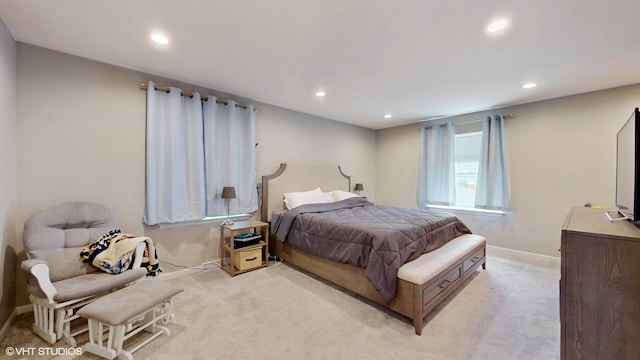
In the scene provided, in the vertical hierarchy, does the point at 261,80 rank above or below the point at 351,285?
above

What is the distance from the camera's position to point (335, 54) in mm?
2348

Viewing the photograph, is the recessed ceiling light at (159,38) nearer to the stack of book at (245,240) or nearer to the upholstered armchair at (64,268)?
the upholstered armchair at (64,268)

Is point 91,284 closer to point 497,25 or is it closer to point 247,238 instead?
point 247,238

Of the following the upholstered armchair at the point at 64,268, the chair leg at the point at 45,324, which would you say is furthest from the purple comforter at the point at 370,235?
the chair leg at the point at 45,324

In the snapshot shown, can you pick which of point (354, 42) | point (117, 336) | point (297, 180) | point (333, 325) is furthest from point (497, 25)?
point (117, 336)

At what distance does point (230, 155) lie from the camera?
11.1 ft

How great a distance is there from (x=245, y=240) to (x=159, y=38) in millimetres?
2336

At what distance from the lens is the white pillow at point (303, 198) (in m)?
3.74

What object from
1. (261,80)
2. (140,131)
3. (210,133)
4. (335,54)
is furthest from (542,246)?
(140,131)

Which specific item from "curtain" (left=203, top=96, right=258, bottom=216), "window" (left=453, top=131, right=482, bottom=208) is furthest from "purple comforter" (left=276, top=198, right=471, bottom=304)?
"window" (left=453, top=131, right=482, bottom=208)

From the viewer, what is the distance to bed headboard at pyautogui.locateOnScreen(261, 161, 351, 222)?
3789 mm

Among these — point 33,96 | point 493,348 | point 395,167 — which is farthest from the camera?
point 395,167

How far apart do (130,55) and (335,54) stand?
204cm

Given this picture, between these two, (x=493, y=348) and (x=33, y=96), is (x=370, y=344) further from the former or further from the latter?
(x=33, y=96)
